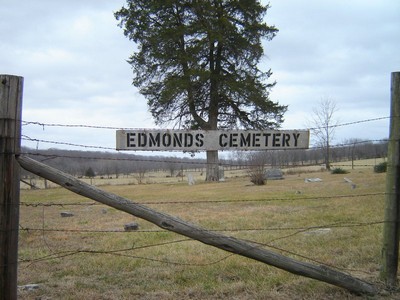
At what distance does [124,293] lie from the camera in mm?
3945

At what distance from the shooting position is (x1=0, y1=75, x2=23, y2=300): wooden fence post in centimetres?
309

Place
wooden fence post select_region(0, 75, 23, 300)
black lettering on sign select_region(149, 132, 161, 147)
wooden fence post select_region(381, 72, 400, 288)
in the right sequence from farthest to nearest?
1. black lettering on sign select_region(149, 132, 161, 147)
2. wooden fence post select_region(381, 72, 400, 288)
3. wooden fence post select_region(0, 75, 23, 300)

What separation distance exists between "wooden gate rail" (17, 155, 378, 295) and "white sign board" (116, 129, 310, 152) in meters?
0.68

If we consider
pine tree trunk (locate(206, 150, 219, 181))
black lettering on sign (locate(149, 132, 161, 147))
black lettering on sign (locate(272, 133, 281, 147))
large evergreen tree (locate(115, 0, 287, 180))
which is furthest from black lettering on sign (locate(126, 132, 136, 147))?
large evergreen tree (locate(115, 0, 287, 180))

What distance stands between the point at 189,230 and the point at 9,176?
165 centimetres

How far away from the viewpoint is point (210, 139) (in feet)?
12.8

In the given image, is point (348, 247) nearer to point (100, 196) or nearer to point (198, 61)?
point (100, 196)

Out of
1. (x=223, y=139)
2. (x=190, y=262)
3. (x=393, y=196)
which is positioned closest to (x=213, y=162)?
(x=223, y=139)

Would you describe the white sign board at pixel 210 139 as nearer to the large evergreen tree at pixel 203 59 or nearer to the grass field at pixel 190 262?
the grass field at pixel 190 262

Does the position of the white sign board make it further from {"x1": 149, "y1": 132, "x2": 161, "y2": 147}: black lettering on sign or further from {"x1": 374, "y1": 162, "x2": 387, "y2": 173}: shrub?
{"x1": 374, "y1": 162, "x2": 387, "y2": 173}: shrub

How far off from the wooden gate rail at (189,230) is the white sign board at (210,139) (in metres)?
0.68

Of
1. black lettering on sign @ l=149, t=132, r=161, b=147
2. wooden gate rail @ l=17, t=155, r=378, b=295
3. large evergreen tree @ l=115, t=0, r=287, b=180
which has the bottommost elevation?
wooden gate rail @ l=17, t=155, r=378, b=295

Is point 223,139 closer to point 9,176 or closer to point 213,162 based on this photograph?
point 213,162

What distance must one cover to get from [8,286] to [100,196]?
1119mm
